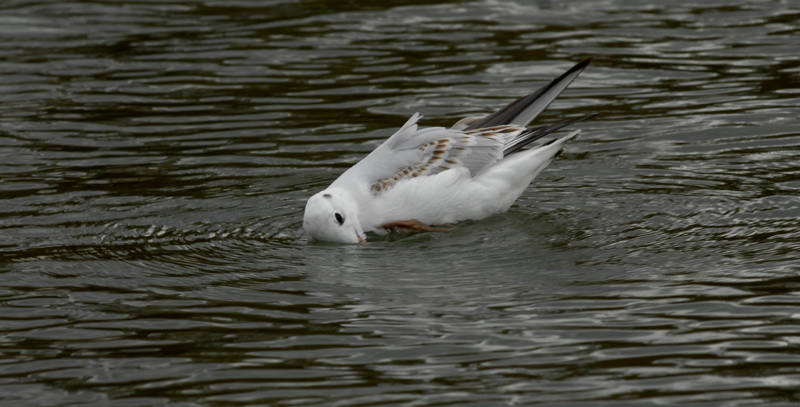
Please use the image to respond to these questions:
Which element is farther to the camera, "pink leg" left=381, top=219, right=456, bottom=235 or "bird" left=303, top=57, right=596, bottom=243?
"pink leg" left=381, top=219, right=456, bottom=235

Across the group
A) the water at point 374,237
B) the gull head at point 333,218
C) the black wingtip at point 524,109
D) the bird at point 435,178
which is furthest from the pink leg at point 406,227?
the black wingtip at point 524,109

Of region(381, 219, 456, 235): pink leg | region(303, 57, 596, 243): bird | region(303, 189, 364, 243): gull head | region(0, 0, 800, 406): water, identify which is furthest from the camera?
region(381, 219, 456, 235): pink leg

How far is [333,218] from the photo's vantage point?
8.97m

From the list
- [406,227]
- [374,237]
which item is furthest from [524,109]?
[374,237]

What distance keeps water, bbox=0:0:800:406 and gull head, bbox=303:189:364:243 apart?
0.11 meters

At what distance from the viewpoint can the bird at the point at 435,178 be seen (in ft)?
30.2

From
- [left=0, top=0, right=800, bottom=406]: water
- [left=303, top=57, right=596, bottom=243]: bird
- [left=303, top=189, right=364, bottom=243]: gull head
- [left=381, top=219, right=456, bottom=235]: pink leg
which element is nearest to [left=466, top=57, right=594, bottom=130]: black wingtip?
[left=303, top=57, right=596, bottom=243]: bird

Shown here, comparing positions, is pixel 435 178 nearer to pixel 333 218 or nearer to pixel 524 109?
pixel 333 218

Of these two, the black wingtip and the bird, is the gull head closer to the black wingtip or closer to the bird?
the bird

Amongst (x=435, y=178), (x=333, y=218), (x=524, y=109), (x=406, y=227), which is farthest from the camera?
(x=524, y=109)

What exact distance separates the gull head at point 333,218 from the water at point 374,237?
0.11m

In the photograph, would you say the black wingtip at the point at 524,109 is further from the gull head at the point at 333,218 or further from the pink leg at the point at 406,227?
the gull head at the point at 333,218

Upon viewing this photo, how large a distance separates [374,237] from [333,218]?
2.20 feet

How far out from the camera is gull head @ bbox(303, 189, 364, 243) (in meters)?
8.96
